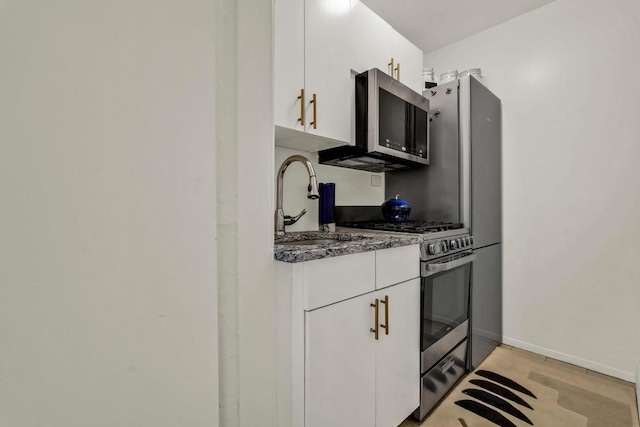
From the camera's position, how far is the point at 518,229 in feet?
7.71

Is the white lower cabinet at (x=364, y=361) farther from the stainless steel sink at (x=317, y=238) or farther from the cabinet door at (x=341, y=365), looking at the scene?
the stainless steel sink at (x=317, y=238)

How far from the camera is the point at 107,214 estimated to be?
34cm

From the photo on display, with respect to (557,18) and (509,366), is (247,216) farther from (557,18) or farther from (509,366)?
(557,18)

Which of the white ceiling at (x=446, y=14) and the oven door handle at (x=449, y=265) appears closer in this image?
the oven door handle at (x=449, y=265)

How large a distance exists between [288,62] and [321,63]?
0.21m

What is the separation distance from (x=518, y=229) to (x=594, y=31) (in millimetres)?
1441

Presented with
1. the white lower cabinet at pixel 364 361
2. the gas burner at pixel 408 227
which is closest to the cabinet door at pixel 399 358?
the white lower cabinet at pixel 364 361

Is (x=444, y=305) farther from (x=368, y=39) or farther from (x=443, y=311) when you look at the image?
(x=368, y=39)

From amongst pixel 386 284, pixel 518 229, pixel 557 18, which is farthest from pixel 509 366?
pixel 557 18

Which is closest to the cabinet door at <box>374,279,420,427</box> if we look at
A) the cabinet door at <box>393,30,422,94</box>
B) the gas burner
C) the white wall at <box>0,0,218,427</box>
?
the gas burner

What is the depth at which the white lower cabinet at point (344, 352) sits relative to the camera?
1.02m

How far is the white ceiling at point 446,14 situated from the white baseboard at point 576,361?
101 inches

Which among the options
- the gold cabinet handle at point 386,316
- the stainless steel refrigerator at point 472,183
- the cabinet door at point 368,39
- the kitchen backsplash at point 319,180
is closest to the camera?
the gold cabinet handle at point 386,316

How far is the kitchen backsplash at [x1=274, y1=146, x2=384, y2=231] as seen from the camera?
174cm
